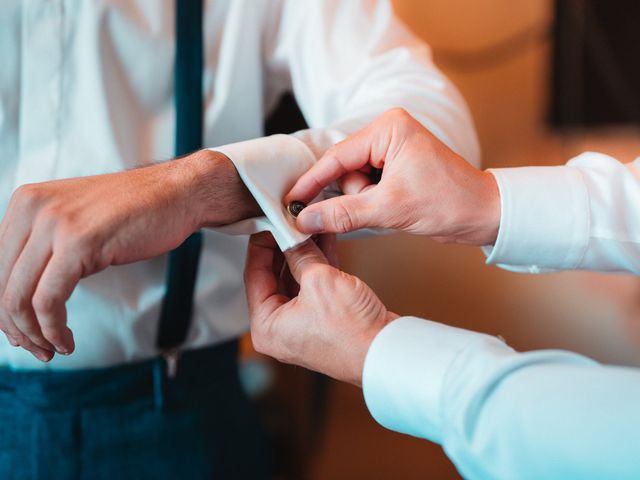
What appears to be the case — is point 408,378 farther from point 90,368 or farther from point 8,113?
point 8,113

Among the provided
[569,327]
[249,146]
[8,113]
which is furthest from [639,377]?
[569,327]

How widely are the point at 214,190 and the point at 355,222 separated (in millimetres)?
123

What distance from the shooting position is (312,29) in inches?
30.0

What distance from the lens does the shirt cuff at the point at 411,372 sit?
490 millimetres

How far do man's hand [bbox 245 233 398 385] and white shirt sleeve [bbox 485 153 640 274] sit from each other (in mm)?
168

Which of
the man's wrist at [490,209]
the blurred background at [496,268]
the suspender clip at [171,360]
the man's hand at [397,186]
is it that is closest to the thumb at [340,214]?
the man's hand at [397,186]

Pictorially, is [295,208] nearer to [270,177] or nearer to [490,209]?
[270,177]

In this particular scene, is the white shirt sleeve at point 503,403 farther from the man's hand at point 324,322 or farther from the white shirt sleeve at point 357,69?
the white shirt sleeve at point 357,69

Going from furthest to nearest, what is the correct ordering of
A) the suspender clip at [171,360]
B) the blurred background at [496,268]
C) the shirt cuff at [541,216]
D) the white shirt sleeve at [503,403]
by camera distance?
the blurred background at [496,268], the suspender clip at [171,360], the shirt cuff at [541,216], the white shirt sleeve at [503,403]

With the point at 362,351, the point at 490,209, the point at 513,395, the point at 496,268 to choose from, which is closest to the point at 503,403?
the point at 513,395

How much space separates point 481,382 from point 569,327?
1711 mm

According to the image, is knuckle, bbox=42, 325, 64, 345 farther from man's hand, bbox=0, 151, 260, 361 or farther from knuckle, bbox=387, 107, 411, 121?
knuckle, bbox=387, 107, 411, 121

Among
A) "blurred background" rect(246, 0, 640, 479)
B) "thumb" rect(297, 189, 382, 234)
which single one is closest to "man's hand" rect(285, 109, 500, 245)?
"thumb" rect(297, 189, 382, 234)

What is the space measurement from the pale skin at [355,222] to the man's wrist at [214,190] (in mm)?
43
